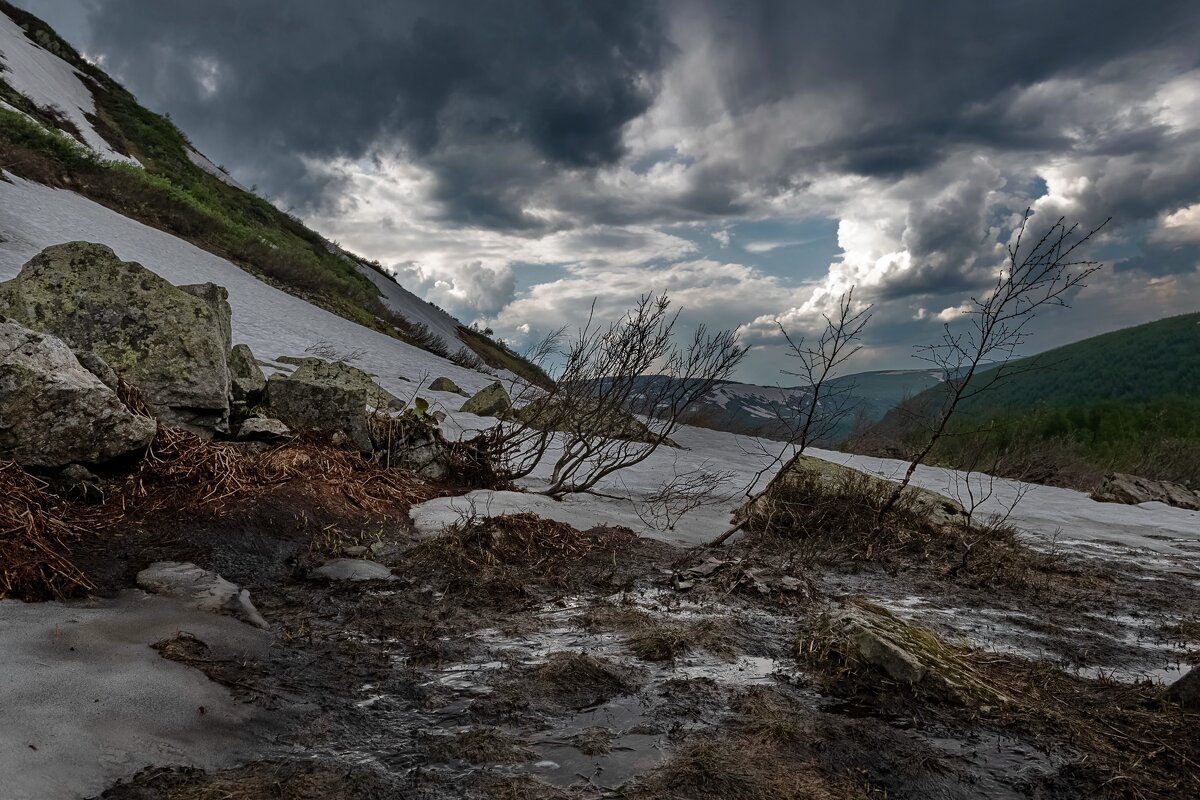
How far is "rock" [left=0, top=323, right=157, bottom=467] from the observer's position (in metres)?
3.83

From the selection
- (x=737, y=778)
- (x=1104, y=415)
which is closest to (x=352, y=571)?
(x=737, y=778)

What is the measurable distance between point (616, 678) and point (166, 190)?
2376 centimetres

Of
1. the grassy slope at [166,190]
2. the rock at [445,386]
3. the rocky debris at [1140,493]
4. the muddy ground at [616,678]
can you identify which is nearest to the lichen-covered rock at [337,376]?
the muddy ground at [616,678]

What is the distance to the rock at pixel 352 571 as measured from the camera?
4004 mm

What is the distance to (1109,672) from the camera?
3.44 meters

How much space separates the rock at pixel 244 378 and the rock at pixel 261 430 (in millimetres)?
561

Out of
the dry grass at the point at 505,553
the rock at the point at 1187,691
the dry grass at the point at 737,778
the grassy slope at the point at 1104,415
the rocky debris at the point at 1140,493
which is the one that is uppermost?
the grassy slope at the point at 1104,415

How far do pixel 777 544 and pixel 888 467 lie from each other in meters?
13.1

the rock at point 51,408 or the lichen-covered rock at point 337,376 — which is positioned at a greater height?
the lichen-covered rock at point 337,376

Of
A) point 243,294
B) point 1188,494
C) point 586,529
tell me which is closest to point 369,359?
point 243,294

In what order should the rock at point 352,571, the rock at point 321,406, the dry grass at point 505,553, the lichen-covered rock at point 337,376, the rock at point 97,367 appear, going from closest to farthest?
the rock at point 352,571
the dry grass at point 505,553
the rock at point 97,367
the rock at point 321,406
the lichen-covered rock at point 337,376

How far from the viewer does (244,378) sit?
6.46 m

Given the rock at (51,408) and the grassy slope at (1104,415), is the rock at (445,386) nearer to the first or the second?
the rock at (51,408)

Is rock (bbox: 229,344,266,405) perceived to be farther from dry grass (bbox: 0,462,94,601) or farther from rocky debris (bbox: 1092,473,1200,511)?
rocky debris (bbox: 1092,473,1200,511)
